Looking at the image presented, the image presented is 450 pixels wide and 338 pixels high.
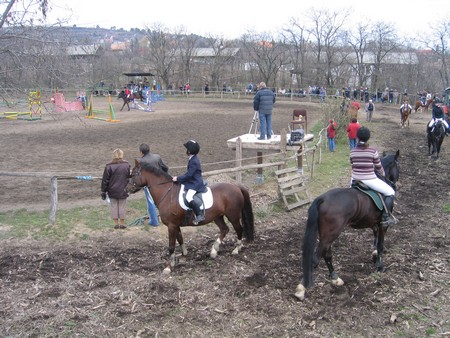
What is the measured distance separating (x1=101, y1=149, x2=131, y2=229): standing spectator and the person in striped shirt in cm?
427

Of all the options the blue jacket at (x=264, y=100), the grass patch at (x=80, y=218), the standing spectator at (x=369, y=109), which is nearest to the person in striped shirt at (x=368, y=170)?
the grass patch at (x=80, y=218)

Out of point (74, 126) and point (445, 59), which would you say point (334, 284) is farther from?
point (445, 59)

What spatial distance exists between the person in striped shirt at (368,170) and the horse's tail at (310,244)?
3.31ft

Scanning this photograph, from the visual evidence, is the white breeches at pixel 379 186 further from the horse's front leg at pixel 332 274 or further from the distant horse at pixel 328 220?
the horse's front leg at pixel 332 274

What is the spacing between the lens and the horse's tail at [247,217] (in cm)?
735

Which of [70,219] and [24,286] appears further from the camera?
[70,219]

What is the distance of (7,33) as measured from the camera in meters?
8.23

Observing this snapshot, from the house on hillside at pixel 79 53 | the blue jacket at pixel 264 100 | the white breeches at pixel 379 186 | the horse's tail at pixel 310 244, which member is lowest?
the horse's tail at pixel 310 244

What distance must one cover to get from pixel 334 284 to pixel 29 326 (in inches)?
163

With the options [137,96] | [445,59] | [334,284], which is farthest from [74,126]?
[445,59]

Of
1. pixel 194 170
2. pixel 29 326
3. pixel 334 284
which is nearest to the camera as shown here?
pixel 29 326

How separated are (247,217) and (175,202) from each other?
146 cm

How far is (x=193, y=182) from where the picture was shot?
6.72 metres

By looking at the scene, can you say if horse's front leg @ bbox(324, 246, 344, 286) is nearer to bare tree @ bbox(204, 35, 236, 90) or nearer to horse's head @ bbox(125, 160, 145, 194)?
horse's head @ bbox(125, 160, 145, 194)
